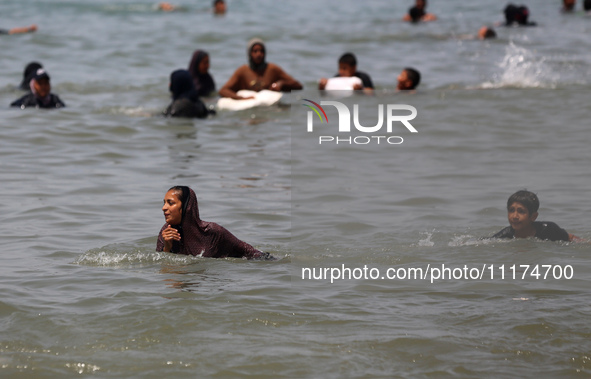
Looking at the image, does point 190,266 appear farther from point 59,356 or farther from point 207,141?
point 207,141

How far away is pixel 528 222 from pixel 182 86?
690 centimetres

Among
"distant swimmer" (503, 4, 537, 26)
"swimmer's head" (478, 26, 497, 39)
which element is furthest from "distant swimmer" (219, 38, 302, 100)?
"distant swimmer" (503, 4, 537, 26)

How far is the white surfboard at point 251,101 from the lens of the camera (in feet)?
48.7

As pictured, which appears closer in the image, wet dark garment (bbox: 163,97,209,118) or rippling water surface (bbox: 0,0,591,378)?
rippling water surface (bbox: 0,0,591,378)

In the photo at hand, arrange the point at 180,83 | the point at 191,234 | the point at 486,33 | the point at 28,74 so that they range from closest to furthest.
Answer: the point at 191,234 → the point at 180,83 → the point at 28,74 → the point at 486,33

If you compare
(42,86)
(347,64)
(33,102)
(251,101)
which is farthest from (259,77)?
(33,102)

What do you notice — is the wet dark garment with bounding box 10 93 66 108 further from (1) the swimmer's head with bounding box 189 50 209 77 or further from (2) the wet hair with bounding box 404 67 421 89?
(2) the wet hair with bounding box 404 67 421 89

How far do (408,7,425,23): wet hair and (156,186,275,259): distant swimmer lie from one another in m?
21.4

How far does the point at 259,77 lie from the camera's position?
49.7 ft

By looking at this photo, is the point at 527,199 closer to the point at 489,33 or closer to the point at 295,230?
the point at 295,230

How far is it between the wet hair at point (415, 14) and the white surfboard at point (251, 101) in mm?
14052

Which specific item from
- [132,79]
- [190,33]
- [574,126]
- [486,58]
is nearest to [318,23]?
→ [190,33]

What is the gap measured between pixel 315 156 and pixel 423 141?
1.68 metres

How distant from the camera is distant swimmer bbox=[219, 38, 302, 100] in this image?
1498cm
